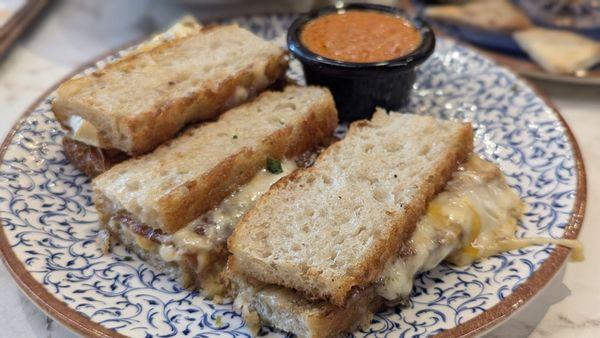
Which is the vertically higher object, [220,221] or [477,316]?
[220,221]

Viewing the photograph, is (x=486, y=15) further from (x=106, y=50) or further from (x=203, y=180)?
(x=203, y=180)

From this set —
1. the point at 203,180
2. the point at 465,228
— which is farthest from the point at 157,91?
the point at 465,228

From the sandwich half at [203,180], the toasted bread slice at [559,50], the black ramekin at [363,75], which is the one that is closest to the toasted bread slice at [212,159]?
the sandwich half at [203,180]

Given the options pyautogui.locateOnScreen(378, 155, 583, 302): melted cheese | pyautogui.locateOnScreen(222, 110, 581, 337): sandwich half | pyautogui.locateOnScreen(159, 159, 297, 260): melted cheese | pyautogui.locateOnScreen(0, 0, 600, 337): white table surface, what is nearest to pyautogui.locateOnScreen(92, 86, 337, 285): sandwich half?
→ pyautogui.locateOnScreen(159, 159, 297, 260): melted cheese

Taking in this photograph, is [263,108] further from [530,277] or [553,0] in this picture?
[553,0]

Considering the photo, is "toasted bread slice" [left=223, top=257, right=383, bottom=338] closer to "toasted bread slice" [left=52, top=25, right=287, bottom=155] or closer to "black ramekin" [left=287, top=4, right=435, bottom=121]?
"toasted bread slice" [left=52, top=25, right=287, bottom=155]

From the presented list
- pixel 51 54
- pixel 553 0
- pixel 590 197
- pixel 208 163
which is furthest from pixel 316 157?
pixel 553 0
